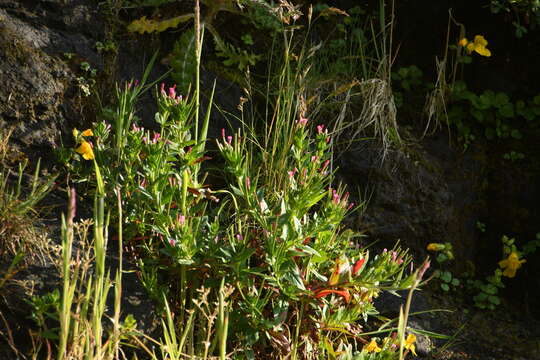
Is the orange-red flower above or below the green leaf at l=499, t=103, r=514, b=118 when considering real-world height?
below

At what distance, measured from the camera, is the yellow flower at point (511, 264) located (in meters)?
3.13

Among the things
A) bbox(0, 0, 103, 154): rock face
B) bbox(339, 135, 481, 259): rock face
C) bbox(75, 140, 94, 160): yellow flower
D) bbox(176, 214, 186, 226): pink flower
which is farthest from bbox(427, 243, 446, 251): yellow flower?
bbox(0, 0, 103, 154): rock face

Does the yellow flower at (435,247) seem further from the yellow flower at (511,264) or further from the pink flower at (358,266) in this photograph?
the pink flower at (358,266)

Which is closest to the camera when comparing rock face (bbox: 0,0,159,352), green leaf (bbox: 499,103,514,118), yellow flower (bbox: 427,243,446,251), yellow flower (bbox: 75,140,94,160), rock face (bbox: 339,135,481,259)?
yellow flower (bbox: 75,140,94,160)

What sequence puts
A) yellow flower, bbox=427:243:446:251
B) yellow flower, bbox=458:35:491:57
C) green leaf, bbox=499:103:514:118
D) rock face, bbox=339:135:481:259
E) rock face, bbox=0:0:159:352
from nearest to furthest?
rock face, bbox=0:0:159:352, yellow flower, bbox=427:243:446:251, rock face, bbox=339:135:481:259, yellow flower, bbox=458:35:491:57, green leaf, bbox=499:103:514:118

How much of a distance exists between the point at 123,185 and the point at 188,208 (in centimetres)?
27

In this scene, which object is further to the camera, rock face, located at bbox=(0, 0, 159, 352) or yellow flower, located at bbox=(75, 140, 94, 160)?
rock face, located at bbox=(0, 0, 159, 352)

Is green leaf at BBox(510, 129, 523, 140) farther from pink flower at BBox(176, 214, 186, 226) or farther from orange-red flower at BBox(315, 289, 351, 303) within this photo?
pink flower at BBox(176, 214, 186, 226)

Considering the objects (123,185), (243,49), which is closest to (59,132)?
(123,185)

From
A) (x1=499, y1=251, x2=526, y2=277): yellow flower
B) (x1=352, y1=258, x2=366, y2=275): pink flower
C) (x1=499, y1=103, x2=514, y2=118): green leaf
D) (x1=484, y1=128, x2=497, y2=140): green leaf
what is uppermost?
(x1=499, y1=103, x2=514, y2=118): green leaf

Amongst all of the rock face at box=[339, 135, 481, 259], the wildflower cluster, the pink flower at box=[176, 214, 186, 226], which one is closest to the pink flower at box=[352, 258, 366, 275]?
the wildflower cluster

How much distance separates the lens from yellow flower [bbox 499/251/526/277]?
10.3ft

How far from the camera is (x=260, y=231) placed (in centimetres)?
237

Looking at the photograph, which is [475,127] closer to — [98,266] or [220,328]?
[220,328]
